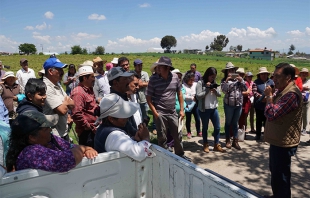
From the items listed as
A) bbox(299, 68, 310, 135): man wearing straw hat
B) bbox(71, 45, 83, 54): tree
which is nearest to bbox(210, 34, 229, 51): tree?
bbox(71, 45, 83, 54): tree

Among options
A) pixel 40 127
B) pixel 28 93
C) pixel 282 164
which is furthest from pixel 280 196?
pixel 28 93

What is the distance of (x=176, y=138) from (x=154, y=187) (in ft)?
6.93

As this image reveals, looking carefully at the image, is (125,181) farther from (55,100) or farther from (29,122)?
(55,100)

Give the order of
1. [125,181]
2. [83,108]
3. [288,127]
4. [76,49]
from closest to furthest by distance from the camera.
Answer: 1. [125,181]
2. [288,127]
3. [83,108]
4. [76,49]

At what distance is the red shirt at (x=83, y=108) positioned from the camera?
3.26 m

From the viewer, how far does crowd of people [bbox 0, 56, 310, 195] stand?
1914 millimetres

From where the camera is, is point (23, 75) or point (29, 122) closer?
point (29, 122)

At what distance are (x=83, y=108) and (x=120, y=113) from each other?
1.28m

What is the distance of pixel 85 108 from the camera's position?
3363 millimetres

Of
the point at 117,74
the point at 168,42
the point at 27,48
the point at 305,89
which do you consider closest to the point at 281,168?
the point at 117,74

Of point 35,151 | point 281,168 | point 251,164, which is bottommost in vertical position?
point 251,164

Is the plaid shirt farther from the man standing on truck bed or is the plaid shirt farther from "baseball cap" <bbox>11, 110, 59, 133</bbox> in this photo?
"baseball cap" <bbox>11, 110, 59, 133</bbox>

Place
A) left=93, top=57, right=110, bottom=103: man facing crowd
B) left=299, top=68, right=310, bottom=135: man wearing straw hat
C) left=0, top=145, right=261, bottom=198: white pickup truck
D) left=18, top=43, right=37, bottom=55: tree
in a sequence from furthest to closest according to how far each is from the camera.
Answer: left=18, top=43, right=37, bottom=55: tree < left=299, top=68, right=310, bottom=135: man wearing straw hat < left=93, top=57, right=110, bottom=103: man facing crowd < left=0, top=145, right=261, bottom=198: white pickup truck

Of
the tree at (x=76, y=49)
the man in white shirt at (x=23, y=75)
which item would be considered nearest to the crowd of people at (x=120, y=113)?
the man in white shirt at (x=23, y=75)
